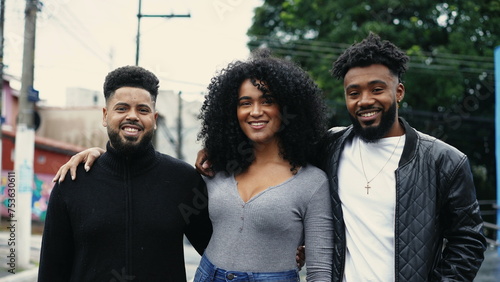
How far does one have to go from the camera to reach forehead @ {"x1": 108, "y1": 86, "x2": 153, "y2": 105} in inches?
114

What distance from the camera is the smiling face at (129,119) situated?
2.85 m

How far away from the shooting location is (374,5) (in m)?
15.3

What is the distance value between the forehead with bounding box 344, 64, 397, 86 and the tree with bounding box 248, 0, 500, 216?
1123 cm

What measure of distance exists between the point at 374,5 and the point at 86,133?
1818 centimetres

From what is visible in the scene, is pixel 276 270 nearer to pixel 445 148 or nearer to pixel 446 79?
pixel 445 148

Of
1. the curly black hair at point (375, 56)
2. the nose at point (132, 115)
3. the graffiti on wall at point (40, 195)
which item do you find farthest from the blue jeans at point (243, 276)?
the graffiti on wall at point (40, 195)

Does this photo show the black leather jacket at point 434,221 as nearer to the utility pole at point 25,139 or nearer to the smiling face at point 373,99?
the smiling face at point 373,99

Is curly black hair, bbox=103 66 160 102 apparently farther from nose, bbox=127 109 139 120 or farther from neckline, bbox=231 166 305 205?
neckline, bbox=231 166 305 205

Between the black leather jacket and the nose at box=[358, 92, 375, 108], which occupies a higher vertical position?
the nose at box=[358, 92, 375, 108]

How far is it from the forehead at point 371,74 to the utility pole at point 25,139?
7.23m

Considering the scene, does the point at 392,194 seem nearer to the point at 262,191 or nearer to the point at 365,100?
the point at 365,100

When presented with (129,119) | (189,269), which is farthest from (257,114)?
(189,269)

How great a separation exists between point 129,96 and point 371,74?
1.40 meters

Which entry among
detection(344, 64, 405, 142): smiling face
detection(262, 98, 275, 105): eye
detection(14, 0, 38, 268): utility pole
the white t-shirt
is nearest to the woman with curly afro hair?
detection(262, 98, 275, 105): eye
